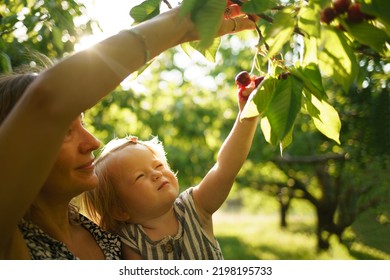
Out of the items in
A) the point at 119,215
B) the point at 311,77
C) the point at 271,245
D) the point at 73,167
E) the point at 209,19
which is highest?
the point at 209,19

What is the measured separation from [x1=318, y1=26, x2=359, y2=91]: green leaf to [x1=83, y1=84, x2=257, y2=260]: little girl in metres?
0.35

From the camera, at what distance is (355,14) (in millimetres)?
560

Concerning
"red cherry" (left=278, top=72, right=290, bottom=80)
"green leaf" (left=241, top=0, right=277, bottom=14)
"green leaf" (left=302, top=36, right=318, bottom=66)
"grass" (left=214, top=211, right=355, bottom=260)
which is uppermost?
"green leaf" (left=241, top=0, right=277, bottom=14)

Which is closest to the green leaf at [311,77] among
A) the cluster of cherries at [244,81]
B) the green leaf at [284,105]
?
the green leaf at [284,105]

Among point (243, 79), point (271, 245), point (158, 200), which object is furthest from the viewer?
point (271, 245)

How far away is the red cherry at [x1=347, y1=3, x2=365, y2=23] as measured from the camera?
1.83ft

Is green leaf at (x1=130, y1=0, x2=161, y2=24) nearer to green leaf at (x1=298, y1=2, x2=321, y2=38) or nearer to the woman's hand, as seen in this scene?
the woman's hand

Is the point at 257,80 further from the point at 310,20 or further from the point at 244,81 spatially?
the point at 310,20

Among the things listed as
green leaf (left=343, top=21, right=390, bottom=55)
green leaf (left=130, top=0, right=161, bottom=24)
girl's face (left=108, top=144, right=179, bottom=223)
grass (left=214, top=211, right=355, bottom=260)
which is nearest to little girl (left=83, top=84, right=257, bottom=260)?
girl's face (left=108, top=144, right=179, bottom=223)

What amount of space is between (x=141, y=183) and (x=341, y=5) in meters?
0.58

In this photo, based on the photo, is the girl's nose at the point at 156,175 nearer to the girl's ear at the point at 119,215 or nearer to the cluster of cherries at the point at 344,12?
the girl's ear at the point at 119,215

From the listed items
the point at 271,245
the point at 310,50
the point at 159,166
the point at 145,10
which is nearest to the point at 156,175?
the point at 159,166
